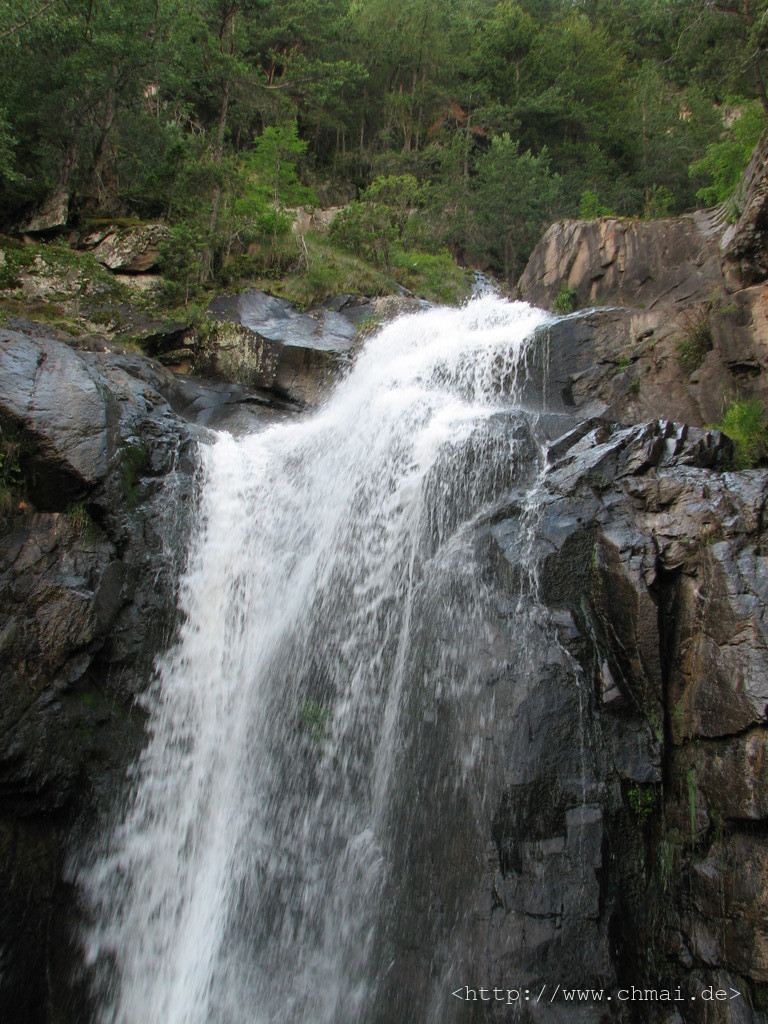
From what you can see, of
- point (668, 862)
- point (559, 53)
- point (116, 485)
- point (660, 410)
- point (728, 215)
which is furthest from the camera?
point (559, 53)

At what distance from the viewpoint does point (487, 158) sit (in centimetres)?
2145

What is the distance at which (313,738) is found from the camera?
662 cm

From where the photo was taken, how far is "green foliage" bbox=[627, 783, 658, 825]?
5.31 metres

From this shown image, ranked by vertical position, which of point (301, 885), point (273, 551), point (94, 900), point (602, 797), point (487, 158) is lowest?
point (94, 900)

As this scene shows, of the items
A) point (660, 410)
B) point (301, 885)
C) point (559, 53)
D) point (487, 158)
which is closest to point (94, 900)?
point (301, 885)

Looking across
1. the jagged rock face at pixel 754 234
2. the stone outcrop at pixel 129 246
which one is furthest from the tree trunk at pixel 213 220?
the jagged rock face at pixel 754 234

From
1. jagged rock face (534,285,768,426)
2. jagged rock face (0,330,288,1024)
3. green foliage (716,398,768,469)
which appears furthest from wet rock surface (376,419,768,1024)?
jagged rock face (0,330,288,1024)

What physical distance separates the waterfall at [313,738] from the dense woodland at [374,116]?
823 cm

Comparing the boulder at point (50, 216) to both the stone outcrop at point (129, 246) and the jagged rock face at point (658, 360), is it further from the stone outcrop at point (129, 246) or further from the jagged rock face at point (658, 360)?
the jagged rock face at point (658, 360)

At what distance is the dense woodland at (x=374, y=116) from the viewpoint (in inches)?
572

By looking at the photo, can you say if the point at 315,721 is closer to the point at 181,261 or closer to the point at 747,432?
the point at 747,432

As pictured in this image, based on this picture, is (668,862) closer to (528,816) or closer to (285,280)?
(528,816)

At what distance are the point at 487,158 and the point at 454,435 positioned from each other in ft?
56.4

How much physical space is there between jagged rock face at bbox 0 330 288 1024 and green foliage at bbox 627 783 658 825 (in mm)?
5024
